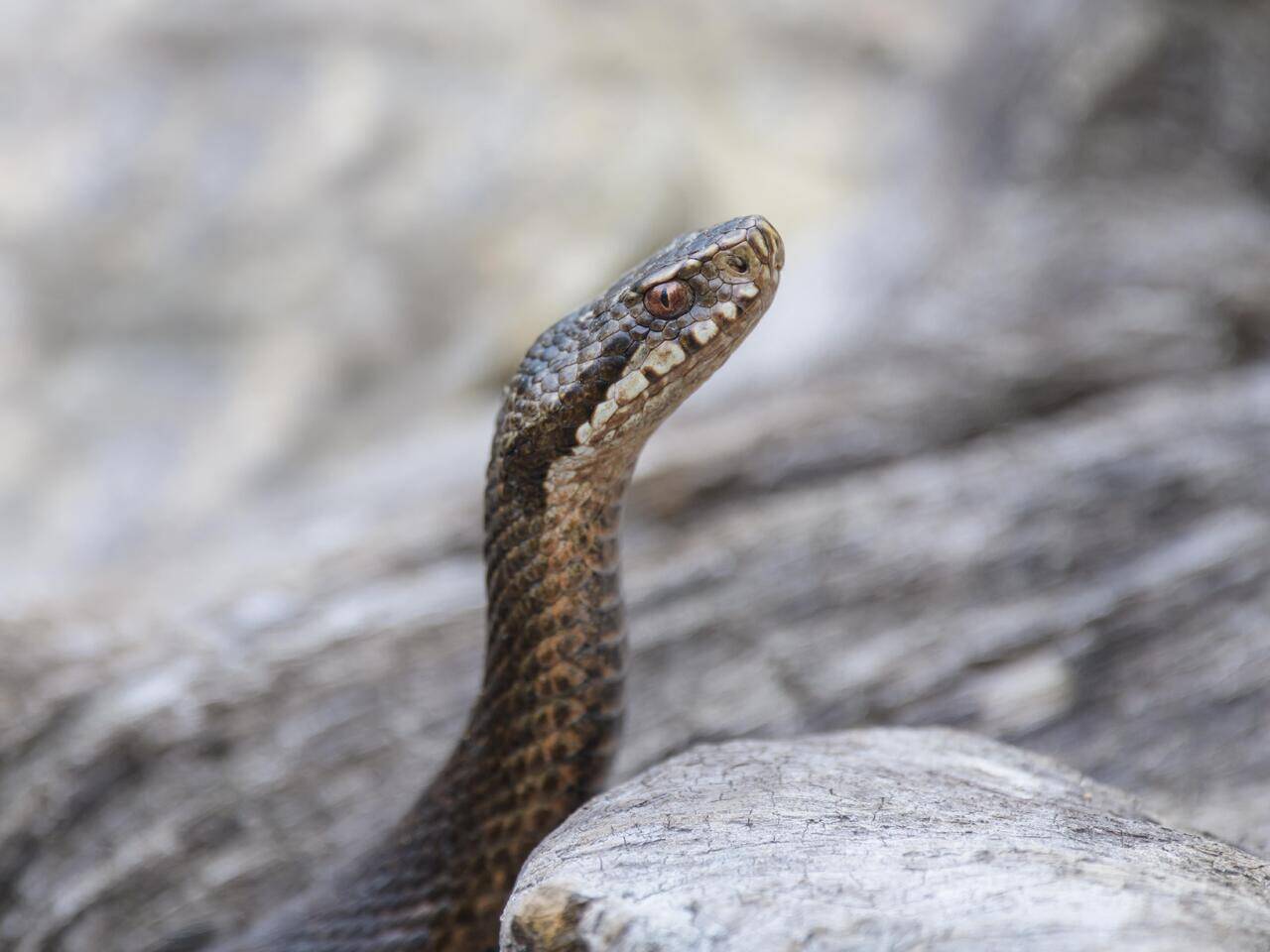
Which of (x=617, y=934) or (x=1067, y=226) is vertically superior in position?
(x=1067, y=226)

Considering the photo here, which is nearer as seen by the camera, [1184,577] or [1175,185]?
[1184,577]

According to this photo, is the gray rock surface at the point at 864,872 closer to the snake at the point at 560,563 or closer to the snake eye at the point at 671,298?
the snake at the point at 560,563

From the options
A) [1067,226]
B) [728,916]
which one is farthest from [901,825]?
[1067,226]

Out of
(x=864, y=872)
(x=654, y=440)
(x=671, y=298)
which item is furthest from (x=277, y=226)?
(x=864, y=872)

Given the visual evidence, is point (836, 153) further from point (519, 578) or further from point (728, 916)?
point (728, 916)

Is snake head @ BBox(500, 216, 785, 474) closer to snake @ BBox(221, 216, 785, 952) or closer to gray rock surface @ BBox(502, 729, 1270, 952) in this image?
snake @ BBox(221, 216, 785, 952)

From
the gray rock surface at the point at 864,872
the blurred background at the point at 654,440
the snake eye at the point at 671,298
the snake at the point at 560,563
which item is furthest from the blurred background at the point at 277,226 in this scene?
the gray rock surface at the point at 864,872

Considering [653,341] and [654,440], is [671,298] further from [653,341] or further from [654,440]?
[654,440]
